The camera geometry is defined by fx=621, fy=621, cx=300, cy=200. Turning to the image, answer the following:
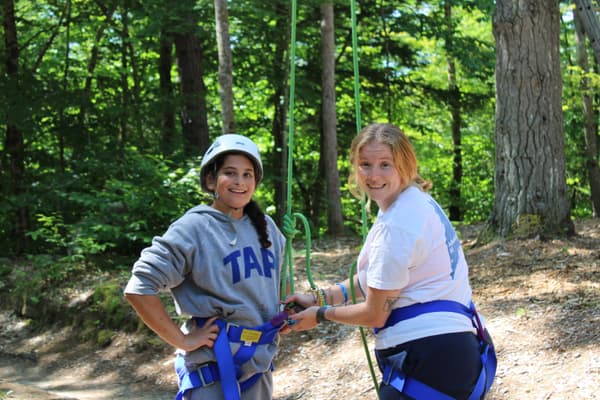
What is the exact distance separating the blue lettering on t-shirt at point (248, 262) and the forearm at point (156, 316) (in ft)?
0.84

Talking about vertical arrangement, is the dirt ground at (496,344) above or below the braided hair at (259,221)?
below

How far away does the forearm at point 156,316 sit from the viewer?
2.02m

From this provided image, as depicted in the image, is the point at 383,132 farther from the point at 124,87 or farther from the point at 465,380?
the point at 124,87

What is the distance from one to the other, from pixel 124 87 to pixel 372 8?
200 inches

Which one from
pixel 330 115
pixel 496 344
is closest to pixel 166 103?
pixel 330 115

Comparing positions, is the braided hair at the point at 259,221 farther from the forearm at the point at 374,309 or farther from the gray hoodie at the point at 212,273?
the forearm at the point at 374,309

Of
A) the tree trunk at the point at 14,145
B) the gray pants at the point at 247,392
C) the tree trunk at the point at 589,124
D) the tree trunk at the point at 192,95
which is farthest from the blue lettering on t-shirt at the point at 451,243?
the tree trunk at the point at 589,124

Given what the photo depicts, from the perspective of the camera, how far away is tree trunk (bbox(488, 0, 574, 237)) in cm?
630

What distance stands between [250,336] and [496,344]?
298cm

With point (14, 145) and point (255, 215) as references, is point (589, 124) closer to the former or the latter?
point (14, 145)

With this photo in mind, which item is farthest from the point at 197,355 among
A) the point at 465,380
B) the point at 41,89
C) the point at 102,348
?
the point at 41,89

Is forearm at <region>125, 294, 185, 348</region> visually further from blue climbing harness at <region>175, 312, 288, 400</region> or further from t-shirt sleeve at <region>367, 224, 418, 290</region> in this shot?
t-shirt sleeve at <region>367, 224, 418, 290</region>

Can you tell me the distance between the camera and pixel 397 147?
202 cm

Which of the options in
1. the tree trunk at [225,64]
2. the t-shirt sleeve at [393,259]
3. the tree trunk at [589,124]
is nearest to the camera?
the t-shirt sleeve at [393,259]
